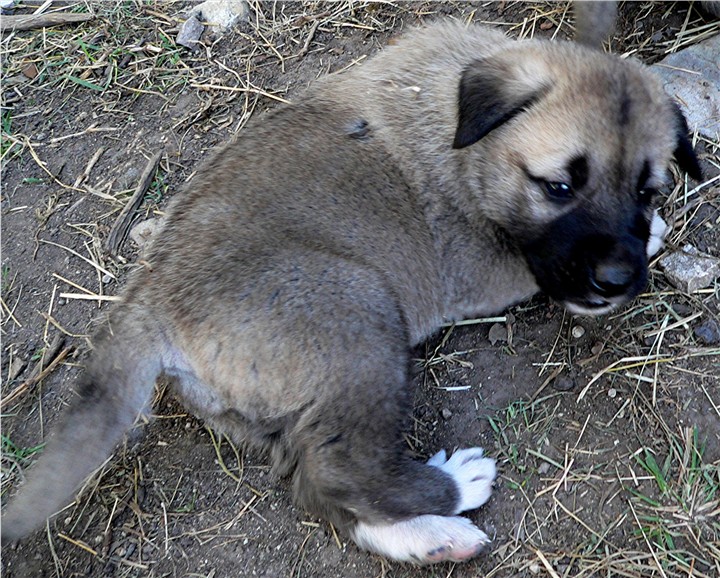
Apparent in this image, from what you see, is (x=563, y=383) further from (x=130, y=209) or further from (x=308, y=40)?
(x=308, y=40)

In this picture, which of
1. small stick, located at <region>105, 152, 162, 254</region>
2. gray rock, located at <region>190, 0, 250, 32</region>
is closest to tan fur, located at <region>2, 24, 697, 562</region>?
small stick, located at <region>105, 152, 162, 254</region>

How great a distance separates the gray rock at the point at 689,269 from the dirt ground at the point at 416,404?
0.19ft

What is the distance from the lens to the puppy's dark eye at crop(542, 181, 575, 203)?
3219 millimetres

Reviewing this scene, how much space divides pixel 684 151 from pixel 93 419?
302 cm

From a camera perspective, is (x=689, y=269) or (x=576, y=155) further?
(x=689, y=269)

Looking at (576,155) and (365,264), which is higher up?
(576,155)

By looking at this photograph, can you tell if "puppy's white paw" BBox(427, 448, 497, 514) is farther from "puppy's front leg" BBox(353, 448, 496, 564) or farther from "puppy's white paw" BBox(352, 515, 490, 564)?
"puppy's white paw" BBox(352, 515, 490, 564)

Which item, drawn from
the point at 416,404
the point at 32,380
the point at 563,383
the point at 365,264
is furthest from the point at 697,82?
the point at 32,380

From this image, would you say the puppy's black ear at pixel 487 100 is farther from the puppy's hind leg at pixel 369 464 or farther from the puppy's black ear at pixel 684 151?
the puppy's hind leg at pixel 369 464

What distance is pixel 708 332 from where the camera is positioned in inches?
141

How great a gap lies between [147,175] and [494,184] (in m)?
2.30

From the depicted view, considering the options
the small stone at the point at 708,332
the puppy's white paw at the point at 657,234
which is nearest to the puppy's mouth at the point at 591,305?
the small stone at the point at 708,332

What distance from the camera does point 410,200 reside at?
3.63m

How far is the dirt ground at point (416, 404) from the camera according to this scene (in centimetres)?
317
